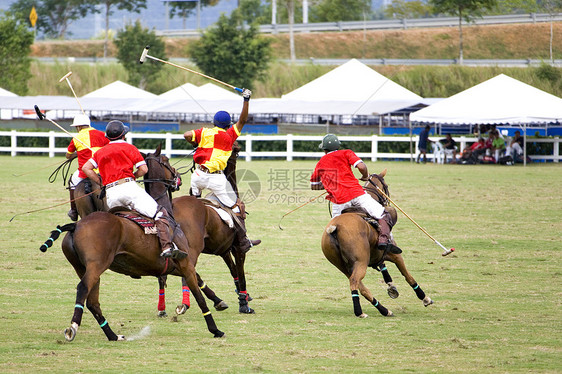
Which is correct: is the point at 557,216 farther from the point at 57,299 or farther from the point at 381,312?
the point at 57,299

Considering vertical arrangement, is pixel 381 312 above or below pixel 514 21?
below

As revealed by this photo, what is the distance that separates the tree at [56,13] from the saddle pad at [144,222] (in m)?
103

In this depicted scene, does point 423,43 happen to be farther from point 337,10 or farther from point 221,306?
point 221,306

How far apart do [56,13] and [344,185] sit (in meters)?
107

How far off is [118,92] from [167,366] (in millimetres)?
46482

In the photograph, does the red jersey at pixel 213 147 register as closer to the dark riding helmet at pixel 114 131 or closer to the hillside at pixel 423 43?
the dark riding helmet at pixel 114 131

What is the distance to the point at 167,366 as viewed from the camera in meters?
7.53

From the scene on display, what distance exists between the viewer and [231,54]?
58.0m

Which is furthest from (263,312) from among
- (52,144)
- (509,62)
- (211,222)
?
(509,62)

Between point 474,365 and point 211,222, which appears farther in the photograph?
point 211,222

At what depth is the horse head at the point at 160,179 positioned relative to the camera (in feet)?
31.5

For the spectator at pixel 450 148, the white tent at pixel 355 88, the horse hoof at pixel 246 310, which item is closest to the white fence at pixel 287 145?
the spectator at pixel 450 148

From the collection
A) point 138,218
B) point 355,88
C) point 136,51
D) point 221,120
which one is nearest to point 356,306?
point 138,218

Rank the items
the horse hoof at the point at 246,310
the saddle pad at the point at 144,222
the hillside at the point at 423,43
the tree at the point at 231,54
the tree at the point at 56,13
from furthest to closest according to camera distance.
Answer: the tree at the point at 56,13
the hillside at the point at 423,43
the tree at the point at 231,54
the horse hoof at the point at 246,310
the saddle pad at the point at 144,222
